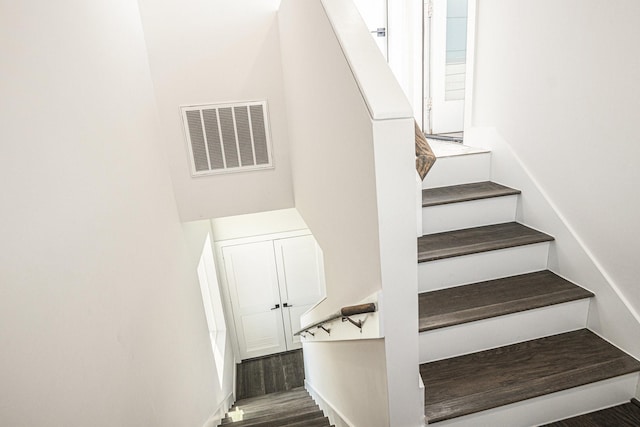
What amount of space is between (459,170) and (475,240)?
64cm

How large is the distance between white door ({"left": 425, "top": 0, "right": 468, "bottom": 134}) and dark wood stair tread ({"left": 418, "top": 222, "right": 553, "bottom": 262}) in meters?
1.93

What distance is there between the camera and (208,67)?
8.68 ft

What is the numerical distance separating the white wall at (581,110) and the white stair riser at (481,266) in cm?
27

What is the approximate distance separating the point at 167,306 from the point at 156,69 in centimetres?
157

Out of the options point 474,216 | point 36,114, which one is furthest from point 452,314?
point 36,114

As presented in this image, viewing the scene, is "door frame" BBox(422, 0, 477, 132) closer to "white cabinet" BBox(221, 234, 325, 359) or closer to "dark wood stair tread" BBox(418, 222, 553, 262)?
"dark wood stair tread" BBox(418, 222, 553, 262)

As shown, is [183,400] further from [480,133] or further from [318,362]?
[480,133]

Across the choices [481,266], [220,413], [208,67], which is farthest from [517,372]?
[220,413]

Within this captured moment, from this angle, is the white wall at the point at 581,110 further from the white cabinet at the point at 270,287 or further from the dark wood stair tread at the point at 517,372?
the white cabinet at the point at 270,287

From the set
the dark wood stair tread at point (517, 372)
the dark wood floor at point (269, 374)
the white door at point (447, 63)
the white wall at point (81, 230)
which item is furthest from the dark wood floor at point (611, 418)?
the dark wood floor at point (269, 374)

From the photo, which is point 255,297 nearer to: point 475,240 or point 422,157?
point 475,240

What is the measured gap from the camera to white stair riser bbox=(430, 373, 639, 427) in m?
1.57

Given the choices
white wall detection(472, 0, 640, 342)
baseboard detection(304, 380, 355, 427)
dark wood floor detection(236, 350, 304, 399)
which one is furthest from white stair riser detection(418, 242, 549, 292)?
dark wood floor detection(236, 350, 304, 399)

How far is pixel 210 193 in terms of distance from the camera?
9.57ft
